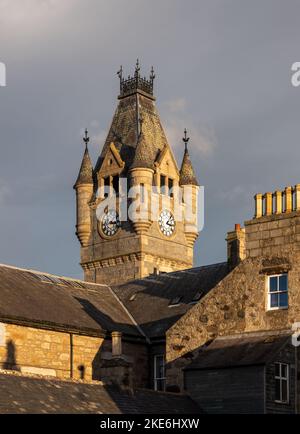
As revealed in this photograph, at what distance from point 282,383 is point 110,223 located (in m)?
44.4

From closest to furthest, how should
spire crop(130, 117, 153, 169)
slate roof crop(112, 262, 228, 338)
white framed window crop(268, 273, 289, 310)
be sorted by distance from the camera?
white framed window crop(268, 273, 289, 310) → slate roof crop(112, 262, 228, 338) → spire crop(130, 117, 153, 169)

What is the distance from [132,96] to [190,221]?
38.7 ft

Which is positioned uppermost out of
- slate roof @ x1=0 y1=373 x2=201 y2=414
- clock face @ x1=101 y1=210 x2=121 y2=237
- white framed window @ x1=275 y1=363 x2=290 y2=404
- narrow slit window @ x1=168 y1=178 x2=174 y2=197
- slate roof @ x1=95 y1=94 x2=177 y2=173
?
slate roof @ x1=95 y1=94 x2=177 y2=173

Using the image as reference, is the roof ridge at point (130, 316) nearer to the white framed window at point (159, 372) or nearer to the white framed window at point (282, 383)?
the white framed window at point (159, 372)

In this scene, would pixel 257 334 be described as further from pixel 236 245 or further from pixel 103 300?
pixel 103 300

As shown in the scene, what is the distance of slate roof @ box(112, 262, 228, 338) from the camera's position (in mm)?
50562

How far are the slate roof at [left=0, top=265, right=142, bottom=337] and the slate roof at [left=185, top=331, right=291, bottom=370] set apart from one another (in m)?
8.22

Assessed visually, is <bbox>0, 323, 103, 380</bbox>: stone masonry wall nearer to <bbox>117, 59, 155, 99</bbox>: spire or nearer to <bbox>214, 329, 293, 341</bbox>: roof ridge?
<bbox>214, 329, 293, 341</bbox>: roof ridge

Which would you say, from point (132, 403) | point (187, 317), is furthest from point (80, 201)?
point (132, 403)

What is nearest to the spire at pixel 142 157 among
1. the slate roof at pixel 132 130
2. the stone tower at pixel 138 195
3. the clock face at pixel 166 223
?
the stone tower at pixel 138 195

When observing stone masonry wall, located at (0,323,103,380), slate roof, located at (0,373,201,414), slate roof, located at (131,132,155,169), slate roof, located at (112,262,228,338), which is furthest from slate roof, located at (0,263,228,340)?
slate roof, located at (131,132,155,169)

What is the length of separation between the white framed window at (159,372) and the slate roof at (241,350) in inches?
322

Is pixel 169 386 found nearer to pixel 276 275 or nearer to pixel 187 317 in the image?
pixel 187 317

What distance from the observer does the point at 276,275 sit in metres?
40.2
